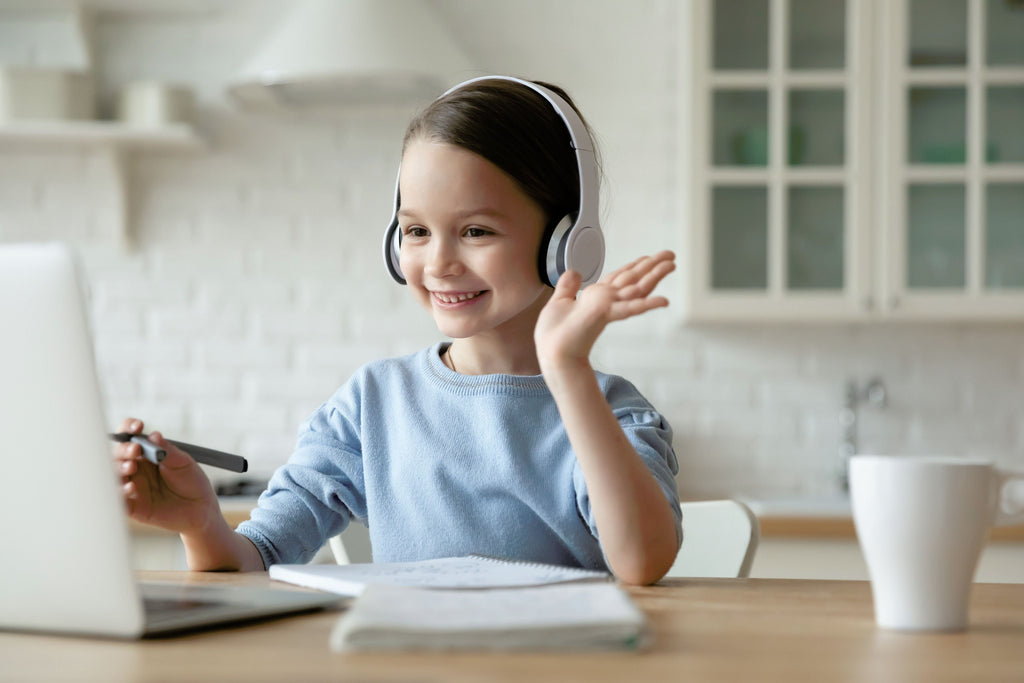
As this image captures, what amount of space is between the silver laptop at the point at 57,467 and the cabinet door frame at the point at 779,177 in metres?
2.39

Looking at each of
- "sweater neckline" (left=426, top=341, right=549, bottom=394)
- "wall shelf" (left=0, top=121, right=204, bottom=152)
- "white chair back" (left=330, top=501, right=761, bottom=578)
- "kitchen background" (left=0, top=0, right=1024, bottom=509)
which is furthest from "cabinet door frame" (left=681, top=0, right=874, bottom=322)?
"sweater neckline" (left=426, top=341, right=549, bottom=394)

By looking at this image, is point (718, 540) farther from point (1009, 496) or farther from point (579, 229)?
point (1009, 496)

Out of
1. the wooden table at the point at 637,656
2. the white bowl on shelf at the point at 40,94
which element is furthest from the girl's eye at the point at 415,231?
the white bowl on shelf at the point at 40,94

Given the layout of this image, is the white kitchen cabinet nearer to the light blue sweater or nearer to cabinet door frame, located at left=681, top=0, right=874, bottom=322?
cabinet door frame, located at left=681, top=0, right=874, bottom=322

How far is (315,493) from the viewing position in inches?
51.3

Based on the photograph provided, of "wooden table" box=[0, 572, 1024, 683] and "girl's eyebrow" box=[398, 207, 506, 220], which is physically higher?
"girl's eyebrow" box=[398, 207, 506, 220]

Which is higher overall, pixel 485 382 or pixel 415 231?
pixel 415 231

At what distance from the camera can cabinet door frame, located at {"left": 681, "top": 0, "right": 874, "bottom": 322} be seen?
294 cm

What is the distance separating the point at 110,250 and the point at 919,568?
2.97m

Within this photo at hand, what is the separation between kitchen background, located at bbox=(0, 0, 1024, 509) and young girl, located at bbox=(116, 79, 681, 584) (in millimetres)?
1925

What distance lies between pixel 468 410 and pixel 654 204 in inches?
82.8

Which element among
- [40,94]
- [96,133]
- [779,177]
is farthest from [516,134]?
[40,94]

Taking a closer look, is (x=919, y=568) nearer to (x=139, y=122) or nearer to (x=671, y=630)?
(x=671, y=630)

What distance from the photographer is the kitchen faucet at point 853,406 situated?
3.18 metres
